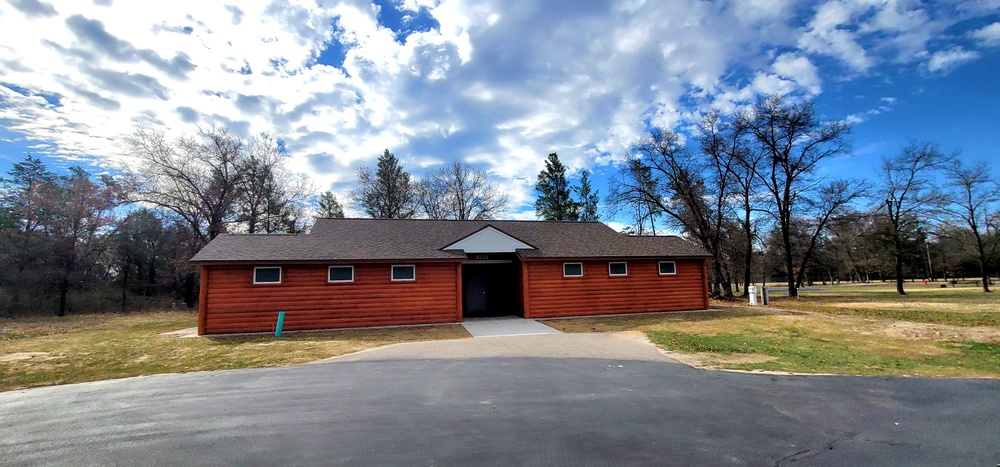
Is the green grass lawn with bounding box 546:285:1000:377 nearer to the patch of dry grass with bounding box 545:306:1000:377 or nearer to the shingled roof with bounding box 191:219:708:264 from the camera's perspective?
the patch of dry grass with bounding box 545:306:1000:377

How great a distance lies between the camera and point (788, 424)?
4.41m

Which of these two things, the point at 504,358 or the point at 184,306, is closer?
the point at 504,358

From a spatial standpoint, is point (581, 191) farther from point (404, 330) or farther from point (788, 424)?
point (788, 424)

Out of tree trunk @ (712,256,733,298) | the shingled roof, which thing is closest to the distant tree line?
the shingled roof

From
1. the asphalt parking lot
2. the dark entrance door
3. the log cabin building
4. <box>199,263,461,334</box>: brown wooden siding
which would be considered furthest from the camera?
the dark entrance door

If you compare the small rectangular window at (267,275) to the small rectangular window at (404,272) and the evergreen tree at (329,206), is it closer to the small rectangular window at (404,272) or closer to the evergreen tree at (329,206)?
the small rectangular window at (404,272)

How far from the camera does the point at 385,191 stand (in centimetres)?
3584

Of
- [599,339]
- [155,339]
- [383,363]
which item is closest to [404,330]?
[383,363]

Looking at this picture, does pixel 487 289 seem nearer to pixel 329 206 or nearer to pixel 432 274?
pixel 432 274

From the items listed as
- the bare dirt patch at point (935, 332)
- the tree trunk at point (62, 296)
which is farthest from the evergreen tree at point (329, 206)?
the bare dirt patch at point (935, 332)

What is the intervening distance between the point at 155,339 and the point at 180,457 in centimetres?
1118

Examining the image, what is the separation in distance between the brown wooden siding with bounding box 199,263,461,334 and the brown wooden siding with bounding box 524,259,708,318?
3.30 meters

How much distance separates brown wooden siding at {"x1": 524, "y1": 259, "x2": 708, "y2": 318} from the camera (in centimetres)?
1606

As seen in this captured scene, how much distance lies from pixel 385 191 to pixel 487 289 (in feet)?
65.5
